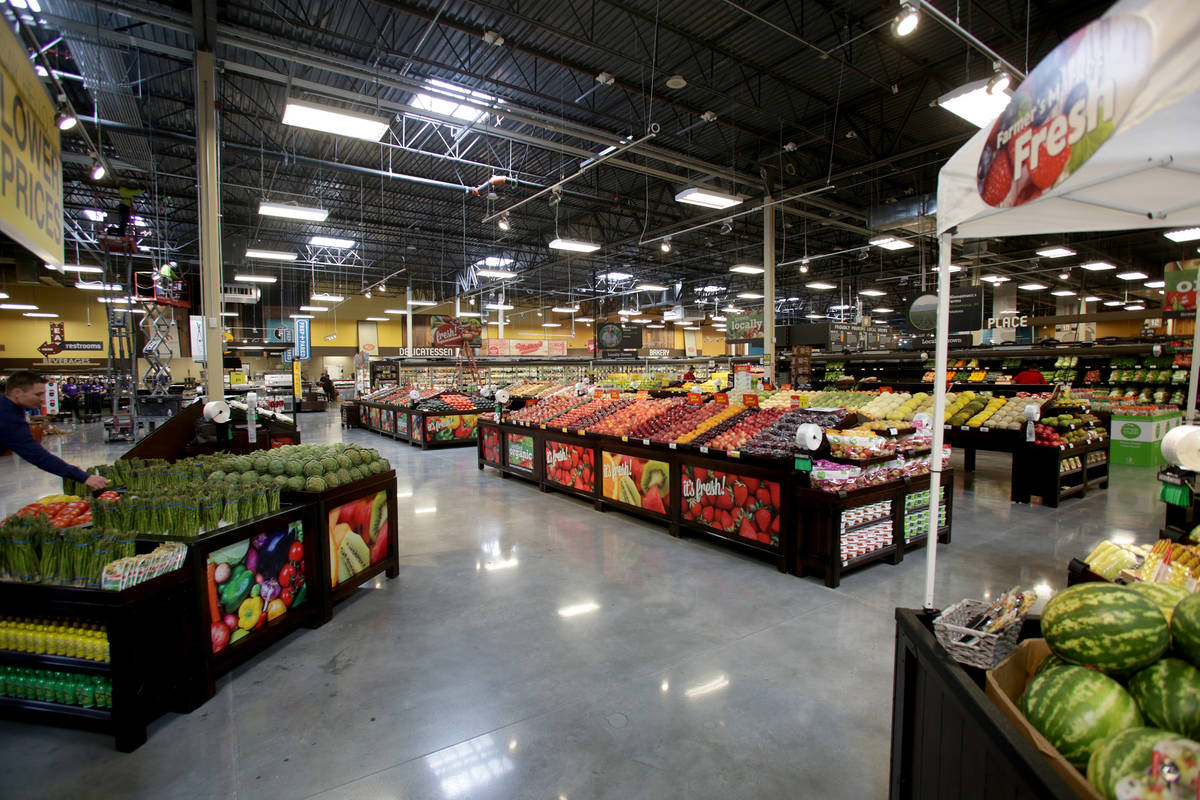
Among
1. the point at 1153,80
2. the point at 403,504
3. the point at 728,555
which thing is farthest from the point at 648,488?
the point at 1153,80

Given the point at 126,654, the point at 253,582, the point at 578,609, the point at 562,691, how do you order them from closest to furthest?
the point at 126,654 → the point at 562,691 → the point at 253,582 → the point at 578,609

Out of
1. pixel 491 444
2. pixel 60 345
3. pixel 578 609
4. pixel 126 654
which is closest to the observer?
pixel 126 654

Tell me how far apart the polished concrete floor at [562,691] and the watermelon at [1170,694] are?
1.38 metres

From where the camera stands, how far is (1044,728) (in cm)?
112

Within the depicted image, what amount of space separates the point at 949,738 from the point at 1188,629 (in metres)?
0.57

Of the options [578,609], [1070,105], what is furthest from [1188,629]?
[578,609]

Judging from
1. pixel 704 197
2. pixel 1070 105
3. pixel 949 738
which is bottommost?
pixel 949 738

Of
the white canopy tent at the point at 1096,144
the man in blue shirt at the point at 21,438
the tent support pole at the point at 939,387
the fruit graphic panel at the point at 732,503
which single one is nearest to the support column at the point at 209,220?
the man in blue shirt at the point at 21,438

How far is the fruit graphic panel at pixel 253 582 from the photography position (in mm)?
2793

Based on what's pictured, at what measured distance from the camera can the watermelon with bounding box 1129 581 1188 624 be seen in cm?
128

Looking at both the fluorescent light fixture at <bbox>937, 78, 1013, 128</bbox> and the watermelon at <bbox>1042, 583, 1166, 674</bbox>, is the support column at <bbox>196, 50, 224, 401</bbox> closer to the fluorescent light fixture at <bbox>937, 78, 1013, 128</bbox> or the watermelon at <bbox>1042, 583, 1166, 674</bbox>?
the watermelon at <bbox>1042, 583, 1166, 674</bbox>

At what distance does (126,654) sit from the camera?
2352 millimetres

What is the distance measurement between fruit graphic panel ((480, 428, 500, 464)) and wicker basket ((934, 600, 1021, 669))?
7469mm

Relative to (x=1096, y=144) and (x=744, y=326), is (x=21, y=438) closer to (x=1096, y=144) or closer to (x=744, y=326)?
(x=1096, y=144)
